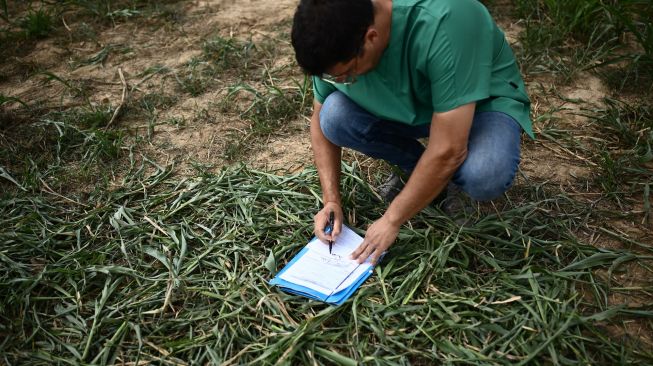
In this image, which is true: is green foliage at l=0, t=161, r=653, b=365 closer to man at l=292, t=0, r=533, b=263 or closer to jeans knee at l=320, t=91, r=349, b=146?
man at l=292, t=0, r=533, b=263

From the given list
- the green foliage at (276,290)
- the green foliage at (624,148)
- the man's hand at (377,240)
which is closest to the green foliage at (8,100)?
the green foliage at (276,290)

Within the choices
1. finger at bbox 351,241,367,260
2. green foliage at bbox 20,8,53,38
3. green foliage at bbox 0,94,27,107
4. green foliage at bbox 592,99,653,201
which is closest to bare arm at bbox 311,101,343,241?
finger at bbox 351,241,367,260

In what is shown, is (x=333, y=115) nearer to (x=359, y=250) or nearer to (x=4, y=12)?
(x=359, y=250)

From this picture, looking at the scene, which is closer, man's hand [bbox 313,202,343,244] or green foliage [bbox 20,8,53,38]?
man's hand [bbox 313,202,343,244]

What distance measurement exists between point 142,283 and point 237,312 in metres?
0.46

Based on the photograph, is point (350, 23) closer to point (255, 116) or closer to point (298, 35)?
point (298, 35)

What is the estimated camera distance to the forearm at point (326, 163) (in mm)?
2324

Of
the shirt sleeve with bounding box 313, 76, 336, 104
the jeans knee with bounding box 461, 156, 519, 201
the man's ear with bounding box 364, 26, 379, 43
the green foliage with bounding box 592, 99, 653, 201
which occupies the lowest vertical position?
the green foliage with bounding box 592, 99, 653, 201

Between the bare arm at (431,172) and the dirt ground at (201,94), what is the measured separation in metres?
0.81

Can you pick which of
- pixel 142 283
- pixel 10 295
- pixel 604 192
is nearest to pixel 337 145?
pixel 142 283

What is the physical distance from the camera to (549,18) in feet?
11.9

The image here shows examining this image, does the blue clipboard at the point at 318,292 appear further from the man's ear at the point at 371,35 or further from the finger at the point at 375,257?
the man's ear at the point at 371,35

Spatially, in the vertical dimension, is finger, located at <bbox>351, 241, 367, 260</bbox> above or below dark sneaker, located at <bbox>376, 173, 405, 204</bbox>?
above

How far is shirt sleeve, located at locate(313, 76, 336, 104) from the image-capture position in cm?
233
